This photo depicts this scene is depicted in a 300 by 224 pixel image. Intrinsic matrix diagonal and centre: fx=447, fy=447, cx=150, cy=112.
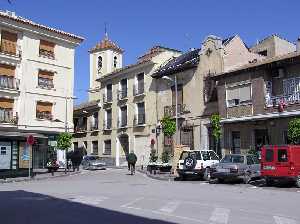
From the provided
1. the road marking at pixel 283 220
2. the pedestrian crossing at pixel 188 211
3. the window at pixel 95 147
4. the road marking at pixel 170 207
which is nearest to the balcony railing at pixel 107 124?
the window at pixel 95 147

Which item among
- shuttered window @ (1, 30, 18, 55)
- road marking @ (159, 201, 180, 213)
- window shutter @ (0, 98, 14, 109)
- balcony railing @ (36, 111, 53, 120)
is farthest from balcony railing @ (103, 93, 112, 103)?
road marking @ (159, 201, 180, 213)

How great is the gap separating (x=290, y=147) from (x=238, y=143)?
11.1m

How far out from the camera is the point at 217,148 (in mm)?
33000

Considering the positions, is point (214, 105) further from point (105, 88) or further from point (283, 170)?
point (105, 88)

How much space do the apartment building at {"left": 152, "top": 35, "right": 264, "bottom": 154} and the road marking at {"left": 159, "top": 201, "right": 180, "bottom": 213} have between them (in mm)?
19926

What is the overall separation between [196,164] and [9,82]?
1873 centimetres

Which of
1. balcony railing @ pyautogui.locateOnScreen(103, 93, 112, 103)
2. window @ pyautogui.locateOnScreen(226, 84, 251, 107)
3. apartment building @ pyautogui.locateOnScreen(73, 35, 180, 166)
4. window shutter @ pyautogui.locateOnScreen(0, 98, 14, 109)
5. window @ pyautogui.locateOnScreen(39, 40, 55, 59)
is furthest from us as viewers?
balcony railing @ pyautogui.locateOnScreen(103, 93, 112, 103)

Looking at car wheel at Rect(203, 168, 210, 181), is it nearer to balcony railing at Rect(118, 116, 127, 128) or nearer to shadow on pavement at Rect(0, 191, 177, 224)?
shadow on pavement at Rect(0, 191, 177, 224)

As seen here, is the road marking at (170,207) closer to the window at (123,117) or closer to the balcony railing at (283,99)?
the balcony railing at (283,99)

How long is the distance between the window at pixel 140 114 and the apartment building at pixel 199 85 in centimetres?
392

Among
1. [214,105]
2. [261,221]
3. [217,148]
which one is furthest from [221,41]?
[261,221]

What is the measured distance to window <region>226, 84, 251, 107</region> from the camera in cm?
2888

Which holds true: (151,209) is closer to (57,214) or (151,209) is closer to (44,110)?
(57,214)

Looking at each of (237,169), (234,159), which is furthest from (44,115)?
(237,169)
